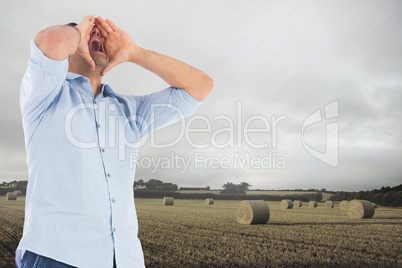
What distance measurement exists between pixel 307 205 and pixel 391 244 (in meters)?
22.0

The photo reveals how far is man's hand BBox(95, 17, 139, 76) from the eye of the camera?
5.99 feet

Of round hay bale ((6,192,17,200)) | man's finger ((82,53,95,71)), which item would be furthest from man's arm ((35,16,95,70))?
round hay bale ((6,192,17,200))

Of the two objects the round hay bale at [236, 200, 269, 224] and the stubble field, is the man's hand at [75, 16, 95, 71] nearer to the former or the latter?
the stubble field

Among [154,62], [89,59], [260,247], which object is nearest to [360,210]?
[260,247]

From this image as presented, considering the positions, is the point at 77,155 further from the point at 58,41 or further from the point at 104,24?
the point at 104,24

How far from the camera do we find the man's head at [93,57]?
179 centimetres

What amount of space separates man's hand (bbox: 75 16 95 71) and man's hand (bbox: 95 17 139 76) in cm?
8

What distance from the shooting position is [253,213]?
569 inches

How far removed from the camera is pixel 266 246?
28.2ft

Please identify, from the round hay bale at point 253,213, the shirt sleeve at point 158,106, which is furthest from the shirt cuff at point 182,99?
the round hay bale at point 253,213

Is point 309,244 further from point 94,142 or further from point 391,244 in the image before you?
point 94,142

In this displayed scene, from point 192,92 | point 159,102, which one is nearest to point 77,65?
point 159,102

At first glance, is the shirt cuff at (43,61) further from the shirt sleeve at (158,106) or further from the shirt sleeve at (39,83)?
the shirt sleeve at (158,106)

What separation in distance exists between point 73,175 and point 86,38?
2.21 ft
